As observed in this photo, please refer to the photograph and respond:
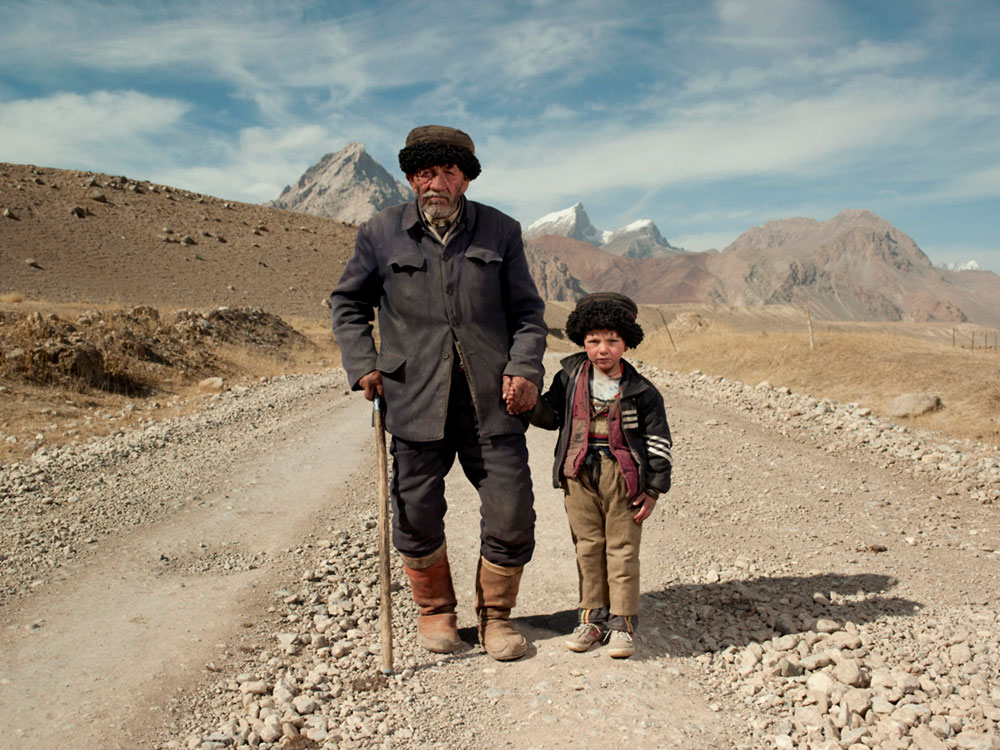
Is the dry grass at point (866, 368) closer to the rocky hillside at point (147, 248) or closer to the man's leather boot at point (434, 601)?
the man's leather boot at point (434, 601)

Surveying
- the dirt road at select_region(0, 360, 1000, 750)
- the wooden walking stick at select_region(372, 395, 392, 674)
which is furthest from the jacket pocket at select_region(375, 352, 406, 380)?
the dirt road at select_region(0, 360, 1000, 750)

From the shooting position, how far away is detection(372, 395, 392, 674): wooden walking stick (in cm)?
309

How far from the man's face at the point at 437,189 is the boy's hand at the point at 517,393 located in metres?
0.82

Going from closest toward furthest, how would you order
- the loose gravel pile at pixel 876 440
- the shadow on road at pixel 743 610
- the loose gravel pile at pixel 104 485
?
the shadow on road at pixel 743 610 < the loose gravel pile at pixel 104 485 < the loose gravel pile at pixel 876 440

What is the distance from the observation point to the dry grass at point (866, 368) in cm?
1077

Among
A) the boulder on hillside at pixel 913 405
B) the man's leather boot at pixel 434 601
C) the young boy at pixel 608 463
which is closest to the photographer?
the young boy at pixel 608 463

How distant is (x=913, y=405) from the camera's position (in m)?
11.2

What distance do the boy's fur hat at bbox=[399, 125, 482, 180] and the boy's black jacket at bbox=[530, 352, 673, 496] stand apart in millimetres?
1080

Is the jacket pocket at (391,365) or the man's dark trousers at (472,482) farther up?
the jacket pocket at (391,365)

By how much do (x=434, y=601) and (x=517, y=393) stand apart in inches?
44.9

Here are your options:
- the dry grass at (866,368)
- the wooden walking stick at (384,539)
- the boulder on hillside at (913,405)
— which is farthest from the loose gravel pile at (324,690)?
the boulder on hillside at (913,405)

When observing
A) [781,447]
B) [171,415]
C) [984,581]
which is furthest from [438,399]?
[171,415]

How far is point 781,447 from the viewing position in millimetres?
7898

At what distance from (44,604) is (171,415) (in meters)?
6.75
